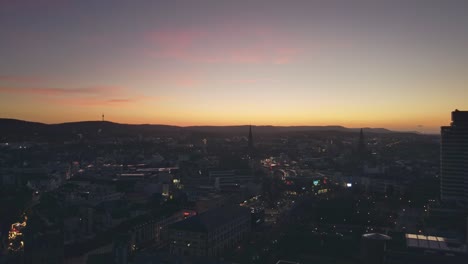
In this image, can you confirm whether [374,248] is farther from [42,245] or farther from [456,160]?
[456,160]

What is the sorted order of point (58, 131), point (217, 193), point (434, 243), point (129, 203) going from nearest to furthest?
point (434, 243) < point (129, 203) < point (217, 193) < point (58, 131)

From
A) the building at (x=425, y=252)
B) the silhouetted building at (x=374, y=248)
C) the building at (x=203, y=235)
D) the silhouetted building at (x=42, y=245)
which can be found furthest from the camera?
the building at (x=203, y=235)

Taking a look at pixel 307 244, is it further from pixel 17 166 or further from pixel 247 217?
pixel 17 166

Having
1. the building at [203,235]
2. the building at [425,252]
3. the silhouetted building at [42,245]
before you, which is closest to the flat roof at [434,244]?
the building at [425,252]

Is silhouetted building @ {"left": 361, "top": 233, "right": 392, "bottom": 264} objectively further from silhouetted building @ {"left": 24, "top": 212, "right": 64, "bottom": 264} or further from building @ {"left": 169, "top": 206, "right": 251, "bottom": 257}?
silhouetted building @ {"left": 24, "top": 212, "right": 64, "bottom": 264}

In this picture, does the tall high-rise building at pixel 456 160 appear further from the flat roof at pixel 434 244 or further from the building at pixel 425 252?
the building at pixel 425 252

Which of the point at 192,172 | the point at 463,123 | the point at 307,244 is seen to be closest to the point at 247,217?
the point at 307,244

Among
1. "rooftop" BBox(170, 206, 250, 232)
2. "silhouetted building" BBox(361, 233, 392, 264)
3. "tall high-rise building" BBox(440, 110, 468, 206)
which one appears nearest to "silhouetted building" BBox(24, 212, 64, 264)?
"rooftop" BBox(170, 206, 250, 232)
